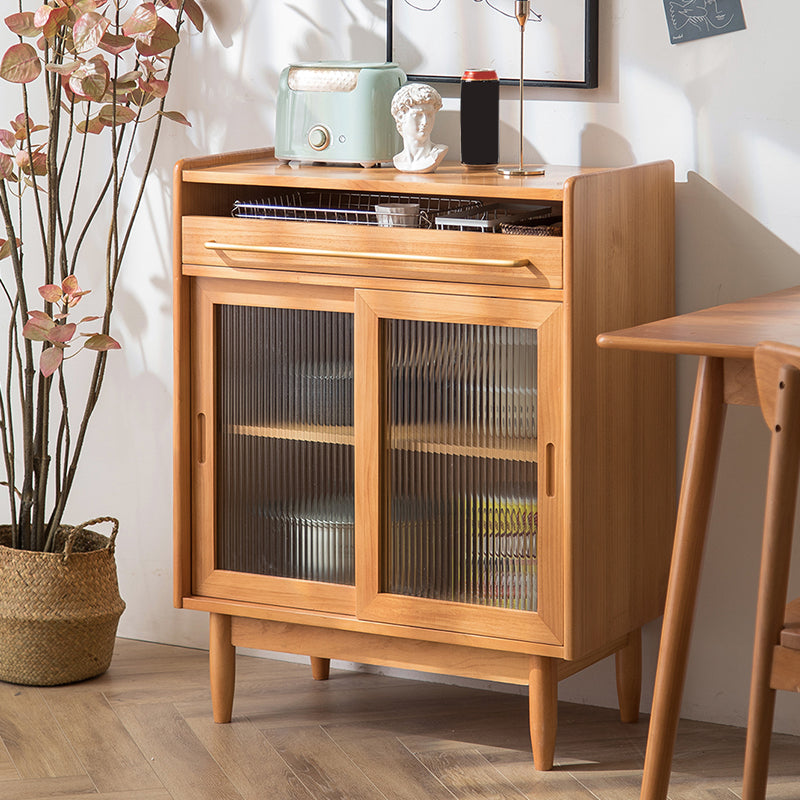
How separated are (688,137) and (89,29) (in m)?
1.15

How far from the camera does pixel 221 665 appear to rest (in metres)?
2.76

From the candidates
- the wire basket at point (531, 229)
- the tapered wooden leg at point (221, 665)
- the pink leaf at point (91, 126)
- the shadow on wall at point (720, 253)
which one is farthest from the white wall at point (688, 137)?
the tapered wooden leg at point (221, 665)

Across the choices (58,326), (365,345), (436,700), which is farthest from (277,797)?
(58,326)

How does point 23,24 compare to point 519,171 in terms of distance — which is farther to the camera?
point 23,24

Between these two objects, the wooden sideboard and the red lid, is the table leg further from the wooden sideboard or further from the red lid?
the red lid

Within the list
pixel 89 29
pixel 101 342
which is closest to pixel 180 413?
pixel 101 342

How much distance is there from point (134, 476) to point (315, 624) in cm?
85

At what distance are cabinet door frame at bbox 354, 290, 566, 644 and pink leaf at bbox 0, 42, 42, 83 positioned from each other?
86cm

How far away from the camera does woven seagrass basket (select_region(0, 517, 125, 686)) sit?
294 centimetres

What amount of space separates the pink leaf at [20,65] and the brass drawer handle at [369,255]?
554 millimetres

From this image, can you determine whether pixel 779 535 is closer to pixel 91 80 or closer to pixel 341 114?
pixel 341 114

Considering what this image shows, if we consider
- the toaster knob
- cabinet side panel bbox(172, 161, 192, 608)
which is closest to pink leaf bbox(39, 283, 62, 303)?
cabinet side panel bbox(172, 161, 192, 608)

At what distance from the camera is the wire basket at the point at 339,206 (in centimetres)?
257

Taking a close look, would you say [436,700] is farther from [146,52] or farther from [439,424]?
[146,52]
